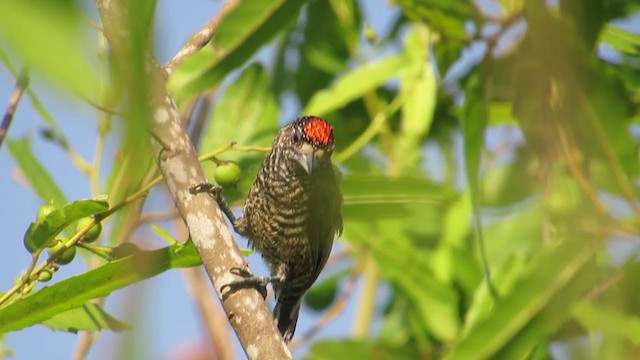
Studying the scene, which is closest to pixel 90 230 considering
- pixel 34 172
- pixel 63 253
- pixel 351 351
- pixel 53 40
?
pixel 63 253

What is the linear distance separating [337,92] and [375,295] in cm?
113

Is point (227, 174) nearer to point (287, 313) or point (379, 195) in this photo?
point (379, 195)

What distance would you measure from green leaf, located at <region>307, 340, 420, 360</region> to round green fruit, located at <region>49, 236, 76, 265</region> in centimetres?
160

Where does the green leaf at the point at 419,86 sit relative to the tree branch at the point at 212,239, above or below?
below

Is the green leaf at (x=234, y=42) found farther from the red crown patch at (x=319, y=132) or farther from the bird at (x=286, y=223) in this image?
the bird at (x=286, y=223)

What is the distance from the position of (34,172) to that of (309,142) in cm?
124

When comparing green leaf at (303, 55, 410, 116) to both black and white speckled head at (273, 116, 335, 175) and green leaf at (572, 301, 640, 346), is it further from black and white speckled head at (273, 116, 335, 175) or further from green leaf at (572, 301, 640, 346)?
green leaf at (572, 301, 640, 346)

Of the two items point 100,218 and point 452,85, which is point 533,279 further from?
point 452,85

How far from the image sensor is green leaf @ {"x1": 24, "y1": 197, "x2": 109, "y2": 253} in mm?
2402

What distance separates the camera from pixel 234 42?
2105mm

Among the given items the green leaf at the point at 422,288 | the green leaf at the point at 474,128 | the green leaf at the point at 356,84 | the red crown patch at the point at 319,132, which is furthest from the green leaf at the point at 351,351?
the green leaf at the point at 474,128

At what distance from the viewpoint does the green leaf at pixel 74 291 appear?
2547mm

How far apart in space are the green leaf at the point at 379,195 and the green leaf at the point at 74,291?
107 cm

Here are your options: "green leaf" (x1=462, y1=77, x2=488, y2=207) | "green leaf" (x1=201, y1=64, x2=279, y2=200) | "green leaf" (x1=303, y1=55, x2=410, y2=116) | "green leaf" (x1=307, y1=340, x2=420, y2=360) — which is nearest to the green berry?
"green leaf" (x1=462, y1=77, x2=488, y2=207)
